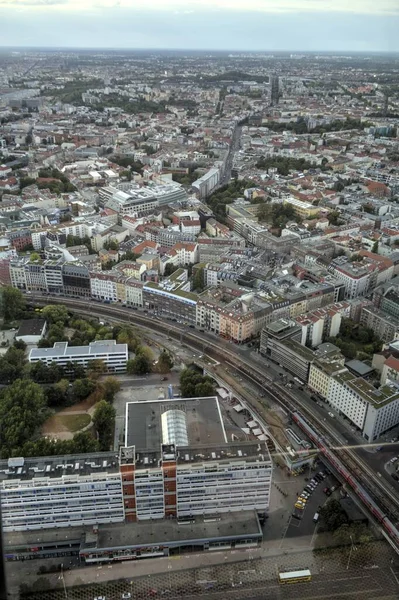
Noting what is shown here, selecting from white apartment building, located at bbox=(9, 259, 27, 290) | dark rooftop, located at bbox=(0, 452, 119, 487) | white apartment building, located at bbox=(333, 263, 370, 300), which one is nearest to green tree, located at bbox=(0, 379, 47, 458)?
dark rooftop, located at bbox=(0, 452, 119, 487)

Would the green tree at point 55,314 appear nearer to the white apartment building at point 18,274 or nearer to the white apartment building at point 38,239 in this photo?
the white apartment building at point 18,274

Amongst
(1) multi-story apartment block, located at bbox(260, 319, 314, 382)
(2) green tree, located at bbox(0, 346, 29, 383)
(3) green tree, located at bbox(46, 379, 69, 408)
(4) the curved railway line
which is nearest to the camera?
(4) the curved railway line

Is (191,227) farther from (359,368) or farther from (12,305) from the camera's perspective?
(359,368)

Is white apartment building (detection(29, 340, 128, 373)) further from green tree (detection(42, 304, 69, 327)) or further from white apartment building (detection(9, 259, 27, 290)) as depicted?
white apartment building (detection(9, 259, 27, 290))

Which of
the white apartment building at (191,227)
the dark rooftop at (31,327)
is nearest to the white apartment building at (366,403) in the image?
the dark rooftop at (31,327)

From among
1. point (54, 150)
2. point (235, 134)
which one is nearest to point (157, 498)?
point (54, 150)

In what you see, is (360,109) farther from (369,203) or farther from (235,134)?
(369,203)
